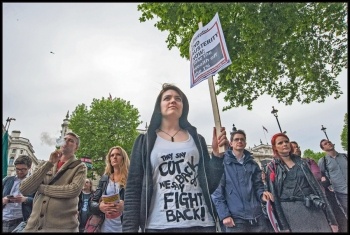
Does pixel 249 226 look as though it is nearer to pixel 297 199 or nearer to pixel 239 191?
pixel 239 191

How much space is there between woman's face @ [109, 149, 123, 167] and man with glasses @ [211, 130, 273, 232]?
5.85 ft

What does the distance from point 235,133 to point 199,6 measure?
4.11 m

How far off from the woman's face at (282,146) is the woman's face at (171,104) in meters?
2.05

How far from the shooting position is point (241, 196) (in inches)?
123

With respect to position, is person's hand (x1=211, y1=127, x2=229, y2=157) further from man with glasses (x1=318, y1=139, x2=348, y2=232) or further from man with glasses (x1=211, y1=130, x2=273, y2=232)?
man with glasses (x1=318, y1=139, x2=348, y2=232)

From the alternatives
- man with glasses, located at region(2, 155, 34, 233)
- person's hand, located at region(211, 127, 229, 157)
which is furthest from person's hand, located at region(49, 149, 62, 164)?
person's hand, located at region(211, 127, 229, 157)

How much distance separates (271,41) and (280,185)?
5728 millimetres

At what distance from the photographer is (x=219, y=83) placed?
32.5 feet

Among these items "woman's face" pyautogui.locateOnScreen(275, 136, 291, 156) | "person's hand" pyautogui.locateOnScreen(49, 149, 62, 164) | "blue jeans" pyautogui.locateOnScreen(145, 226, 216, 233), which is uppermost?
"woman's face" pyautogui.locateOnScreen(275, 136, 291, 156)

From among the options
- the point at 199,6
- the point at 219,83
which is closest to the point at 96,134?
the point at 219,83

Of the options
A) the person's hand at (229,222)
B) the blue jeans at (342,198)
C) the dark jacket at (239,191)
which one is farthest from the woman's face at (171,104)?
the blue jeans at (342,198)

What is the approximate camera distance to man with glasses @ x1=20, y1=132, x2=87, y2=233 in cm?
261

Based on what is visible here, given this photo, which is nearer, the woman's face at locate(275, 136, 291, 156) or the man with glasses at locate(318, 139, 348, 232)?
the woman's face at locate(275, 136, 291, 156)

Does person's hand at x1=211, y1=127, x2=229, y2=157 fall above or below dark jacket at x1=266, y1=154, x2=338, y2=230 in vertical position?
above
